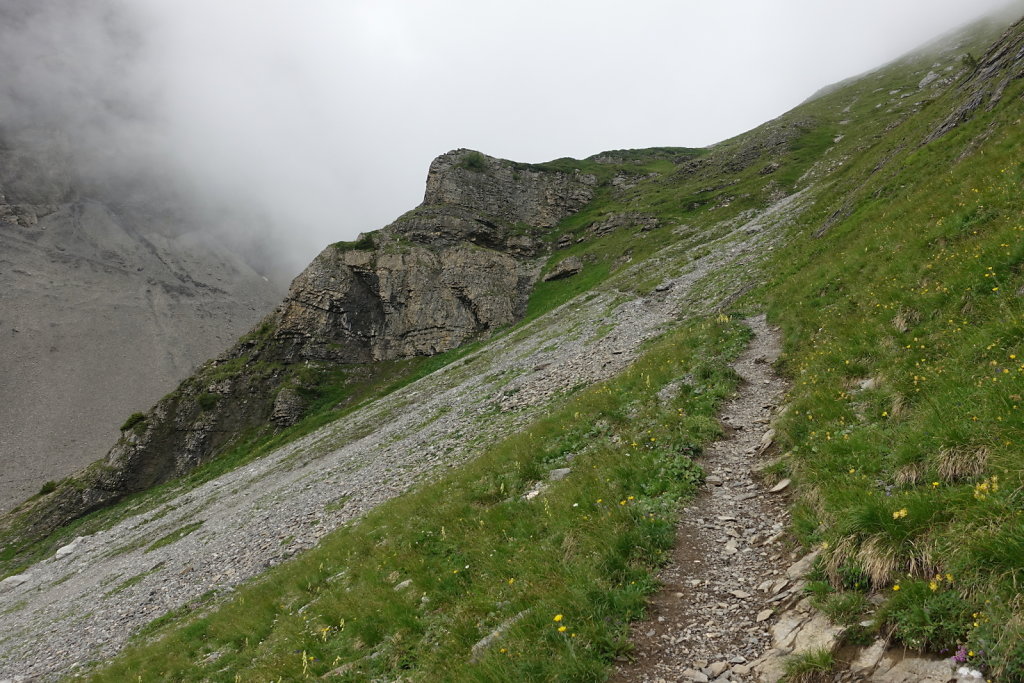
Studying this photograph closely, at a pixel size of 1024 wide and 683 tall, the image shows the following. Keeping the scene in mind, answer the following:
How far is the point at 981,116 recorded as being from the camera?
25.7 metres

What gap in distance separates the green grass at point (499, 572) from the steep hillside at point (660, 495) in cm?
7

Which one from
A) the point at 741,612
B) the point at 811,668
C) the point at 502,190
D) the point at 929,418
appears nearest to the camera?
the point at 811,668

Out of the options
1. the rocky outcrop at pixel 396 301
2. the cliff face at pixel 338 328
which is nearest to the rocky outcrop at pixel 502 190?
the cliff face at pixel 338 328

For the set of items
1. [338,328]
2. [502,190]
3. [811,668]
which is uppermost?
[502,190]

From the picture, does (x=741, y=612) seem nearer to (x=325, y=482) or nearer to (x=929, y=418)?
(x=929, y=418)

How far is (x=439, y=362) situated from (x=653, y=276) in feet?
135

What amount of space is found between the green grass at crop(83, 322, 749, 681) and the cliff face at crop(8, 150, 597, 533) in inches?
2705

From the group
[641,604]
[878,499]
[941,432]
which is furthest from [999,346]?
[641,604]

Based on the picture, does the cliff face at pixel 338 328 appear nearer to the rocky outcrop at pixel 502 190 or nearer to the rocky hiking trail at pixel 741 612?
the rocky outcrop at pixel 502 190

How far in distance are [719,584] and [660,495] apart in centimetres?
278

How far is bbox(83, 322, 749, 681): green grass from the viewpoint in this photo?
24.2 ft

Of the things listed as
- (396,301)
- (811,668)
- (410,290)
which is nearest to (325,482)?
(811,668)

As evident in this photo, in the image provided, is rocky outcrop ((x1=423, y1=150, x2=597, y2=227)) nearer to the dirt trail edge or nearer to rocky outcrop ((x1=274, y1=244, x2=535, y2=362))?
rocky outcrop ((x1=274, y1=244, x2=535, y2=362))

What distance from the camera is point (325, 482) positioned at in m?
32.6
